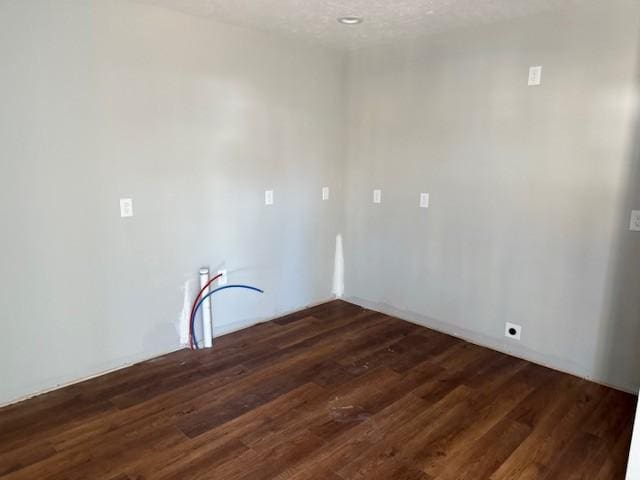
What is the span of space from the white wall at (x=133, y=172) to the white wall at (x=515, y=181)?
83cm

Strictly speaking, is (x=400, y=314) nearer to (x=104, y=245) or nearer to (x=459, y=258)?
(x=459, y=258)

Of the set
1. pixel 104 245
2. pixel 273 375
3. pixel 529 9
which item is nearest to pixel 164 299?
pixel 104 245

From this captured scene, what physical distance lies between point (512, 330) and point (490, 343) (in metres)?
0.22

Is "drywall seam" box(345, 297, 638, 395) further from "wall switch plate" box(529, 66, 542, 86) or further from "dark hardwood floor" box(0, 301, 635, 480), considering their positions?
"wall switch plate" box(529, 66, 542, 86)

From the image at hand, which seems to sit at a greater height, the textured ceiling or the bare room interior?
the textured ceiling

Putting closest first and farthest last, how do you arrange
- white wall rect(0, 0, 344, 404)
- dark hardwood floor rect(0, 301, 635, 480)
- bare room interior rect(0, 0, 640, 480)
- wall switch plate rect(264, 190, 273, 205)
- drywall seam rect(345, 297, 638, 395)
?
dark hardwood floor rect(0, 301, 635, 480) → bare room interior rect(0, 0, 640, 480) → white wall rect(0, 0, 344, 404) → drywall seam rect(345, 297, 638, 395) → wall switch plate rect(264, 190, 273, 205)

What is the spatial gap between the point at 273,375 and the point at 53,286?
1479mm

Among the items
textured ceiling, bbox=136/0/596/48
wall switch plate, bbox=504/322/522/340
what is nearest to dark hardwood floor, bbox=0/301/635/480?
wall switch plate, bbox=504/322/522/340

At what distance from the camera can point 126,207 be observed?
2.84m

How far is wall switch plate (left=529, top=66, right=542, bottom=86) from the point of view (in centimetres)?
290

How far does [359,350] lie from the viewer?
3.32 meters

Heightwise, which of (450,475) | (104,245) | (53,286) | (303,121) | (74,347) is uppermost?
(303,121)

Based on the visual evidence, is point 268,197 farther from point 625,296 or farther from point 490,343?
point 625,296

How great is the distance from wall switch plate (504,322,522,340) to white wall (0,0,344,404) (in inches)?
74.4
